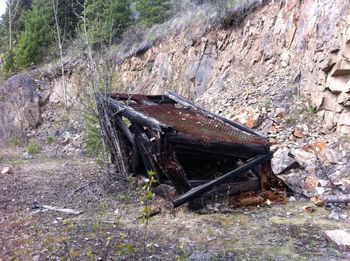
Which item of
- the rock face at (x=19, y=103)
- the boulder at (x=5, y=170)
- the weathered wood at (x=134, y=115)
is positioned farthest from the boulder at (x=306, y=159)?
the rock face at (x=19, y=103)

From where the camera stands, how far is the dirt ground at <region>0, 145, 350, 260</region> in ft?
12.0

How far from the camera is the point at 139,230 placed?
14.4 ft

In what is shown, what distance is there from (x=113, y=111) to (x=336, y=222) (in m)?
3.65

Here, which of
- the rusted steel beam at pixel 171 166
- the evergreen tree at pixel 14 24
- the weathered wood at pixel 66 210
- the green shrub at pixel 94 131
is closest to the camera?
the rusted steel beam at pixel 171 166

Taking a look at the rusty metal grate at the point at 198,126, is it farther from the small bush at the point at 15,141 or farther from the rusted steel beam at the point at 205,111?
the small bush at the point at 15,141

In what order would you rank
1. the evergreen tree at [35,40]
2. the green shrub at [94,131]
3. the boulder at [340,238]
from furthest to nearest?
the evergreen tree at [35,40] < the green shrub at [94,131] < the boulder at [340,238]

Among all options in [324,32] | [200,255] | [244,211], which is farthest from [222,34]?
[200,255]

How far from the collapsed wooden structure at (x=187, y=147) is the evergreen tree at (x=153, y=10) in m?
10.0

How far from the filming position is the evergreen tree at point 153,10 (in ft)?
52.4

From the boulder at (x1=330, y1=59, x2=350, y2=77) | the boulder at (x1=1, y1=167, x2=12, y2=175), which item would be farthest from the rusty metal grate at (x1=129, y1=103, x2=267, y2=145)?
the boulder at (x1=1, y1=167, x2=12, y2=175)

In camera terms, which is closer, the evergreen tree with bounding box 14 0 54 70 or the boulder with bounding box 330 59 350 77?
the boulder with bounding box 330 59 350 77

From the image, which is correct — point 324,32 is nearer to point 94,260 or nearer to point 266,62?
point 266,62

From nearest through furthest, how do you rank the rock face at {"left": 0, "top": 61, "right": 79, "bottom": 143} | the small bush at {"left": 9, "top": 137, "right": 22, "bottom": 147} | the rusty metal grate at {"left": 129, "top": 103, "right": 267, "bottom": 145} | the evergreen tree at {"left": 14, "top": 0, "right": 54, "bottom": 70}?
1. the rusty metal grate at {"left": 129, "top": 103, "right": 267, "bottom": 145}
2. the small bush at {"left": 9, "top": 137, "right": 22, "bottom": 147}
3. the rock face at {"left": 0, "top": 61, "right": 79, "bottom": 143}
4. the evergreen tree at {"left": 14, "top": 0, "right": 54, "bottom": 70}

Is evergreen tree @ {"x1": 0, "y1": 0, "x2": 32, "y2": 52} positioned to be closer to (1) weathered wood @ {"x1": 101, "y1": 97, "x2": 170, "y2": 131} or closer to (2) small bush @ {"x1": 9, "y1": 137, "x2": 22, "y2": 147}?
(2) small bush @ {"x1": 9, "y1": 137, "x2": 22, "y2": 147}
